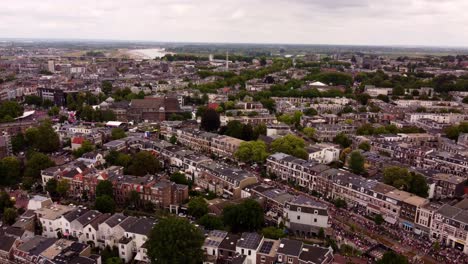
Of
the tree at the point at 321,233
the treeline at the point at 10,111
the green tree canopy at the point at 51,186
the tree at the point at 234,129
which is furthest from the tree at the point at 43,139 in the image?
the tree at the point at 321,233

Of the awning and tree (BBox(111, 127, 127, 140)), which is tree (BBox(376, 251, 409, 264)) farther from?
tree (BBox(111, 127, 127, 140))

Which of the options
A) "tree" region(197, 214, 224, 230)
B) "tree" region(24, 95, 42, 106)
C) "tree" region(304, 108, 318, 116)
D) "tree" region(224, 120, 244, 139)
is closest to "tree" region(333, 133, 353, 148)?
"tree" region(224, 120, 244, 139)

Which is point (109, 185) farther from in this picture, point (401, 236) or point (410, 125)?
point (410, 125)

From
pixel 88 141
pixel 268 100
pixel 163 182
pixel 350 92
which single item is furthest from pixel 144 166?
pixel 350 92

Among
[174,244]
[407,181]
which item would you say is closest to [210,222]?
[174,244]

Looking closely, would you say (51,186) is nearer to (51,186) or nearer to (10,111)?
(51,186)

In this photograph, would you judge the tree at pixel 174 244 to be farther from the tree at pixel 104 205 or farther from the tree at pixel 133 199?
the tree at pixel 133 199
